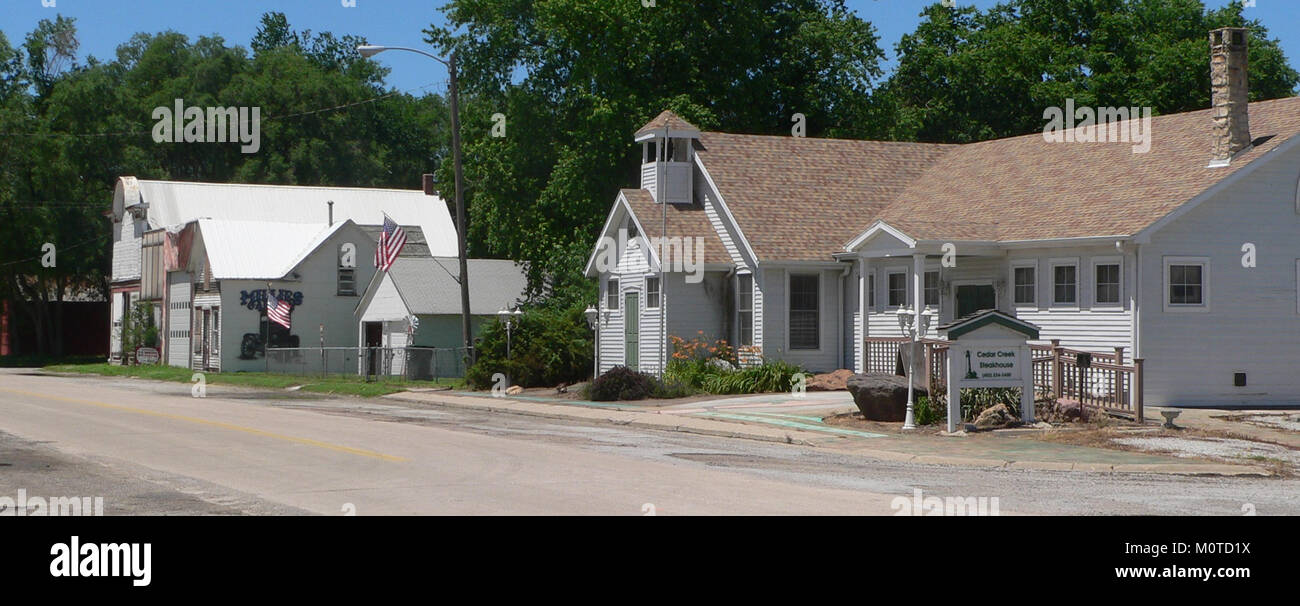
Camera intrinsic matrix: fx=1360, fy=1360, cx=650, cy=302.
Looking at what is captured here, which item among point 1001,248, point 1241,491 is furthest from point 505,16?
point 1241,491

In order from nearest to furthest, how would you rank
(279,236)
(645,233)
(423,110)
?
(645,233)
(279,236)
(423,110)

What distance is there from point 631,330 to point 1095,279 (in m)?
12.9

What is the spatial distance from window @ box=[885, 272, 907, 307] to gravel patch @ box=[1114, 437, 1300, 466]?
1185 centimetres

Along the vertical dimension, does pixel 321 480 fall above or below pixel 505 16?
below

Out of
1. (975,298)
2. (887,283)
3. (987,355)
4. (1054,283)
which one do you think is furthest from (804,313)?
(987,355)

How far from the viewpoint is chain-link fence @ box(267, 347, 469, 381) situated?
4094 centimetres

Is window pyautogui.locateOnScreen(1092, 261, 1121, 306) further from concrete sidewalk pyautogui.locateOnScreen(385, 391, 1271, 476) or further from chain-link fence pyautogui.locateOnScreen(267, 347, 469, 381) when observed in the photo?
chain-link fence pyautogui.locateOnScreen(267, 347, 469, 381)

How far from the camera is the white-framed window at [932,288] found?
102 feet

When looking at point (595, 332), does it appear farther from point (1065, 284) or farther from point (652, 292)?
point (1065, 284)

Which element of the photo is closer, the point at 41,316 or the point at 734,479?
the point at 734,479

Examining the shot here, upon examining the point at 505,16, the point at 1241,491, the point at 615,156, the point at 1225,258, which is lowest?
the point at 1241,491

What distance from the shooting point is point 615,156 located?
1750 inches

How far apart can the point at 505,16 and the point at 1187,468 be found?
113 ft

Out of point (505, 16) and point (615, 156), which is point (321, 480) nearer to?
point (615, 156)
